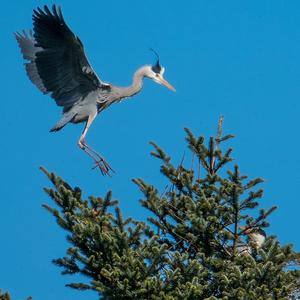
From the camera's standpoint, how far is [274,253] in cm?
908

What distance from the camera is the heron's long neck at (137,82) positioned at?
14172 mm

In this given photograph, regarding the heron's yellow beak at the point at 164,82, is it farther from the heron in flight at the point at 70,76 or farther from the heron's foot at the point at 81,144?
the heron's foot at the point at 81,144

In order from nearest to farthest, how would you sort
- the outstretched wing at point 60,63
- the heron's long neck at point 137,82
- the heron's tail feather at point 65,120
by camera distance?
the outstretched wing at point 60,63, the heron's tail feather at point 65,120, the heron's long neck at point 137,82

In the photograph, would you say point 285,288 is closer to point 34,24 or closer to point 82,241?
point 82,241

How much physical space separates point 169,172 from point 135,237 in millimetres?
1457

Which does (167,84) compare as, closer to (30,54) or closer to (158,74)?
(158,74)

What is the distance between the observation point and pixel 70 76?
1337 cm

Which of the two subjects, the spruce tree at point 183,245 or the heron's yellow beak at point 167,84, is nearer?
the spruce tree at point 183,245

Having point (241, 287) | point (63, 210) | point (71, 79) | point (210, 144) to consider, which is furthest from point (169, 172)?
point (71, 79)

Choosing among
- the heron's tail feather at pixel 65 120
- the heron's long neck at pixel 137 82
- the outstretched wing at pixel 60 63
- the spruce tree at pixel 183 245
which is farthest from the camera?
the heron's long neck at pixel 137 82

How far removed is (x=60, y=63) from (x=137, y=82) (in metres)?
1.49

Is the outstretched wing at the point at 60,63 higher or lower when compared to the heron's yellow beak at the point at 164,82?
lower

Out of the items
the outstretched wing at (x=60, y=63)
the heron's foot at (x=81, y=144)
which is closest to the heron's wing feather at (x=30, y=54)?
the outstretched wing at (x=60, y=63)

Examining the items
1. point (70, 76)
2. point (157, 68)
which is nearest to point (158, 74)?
point (157, 68)
